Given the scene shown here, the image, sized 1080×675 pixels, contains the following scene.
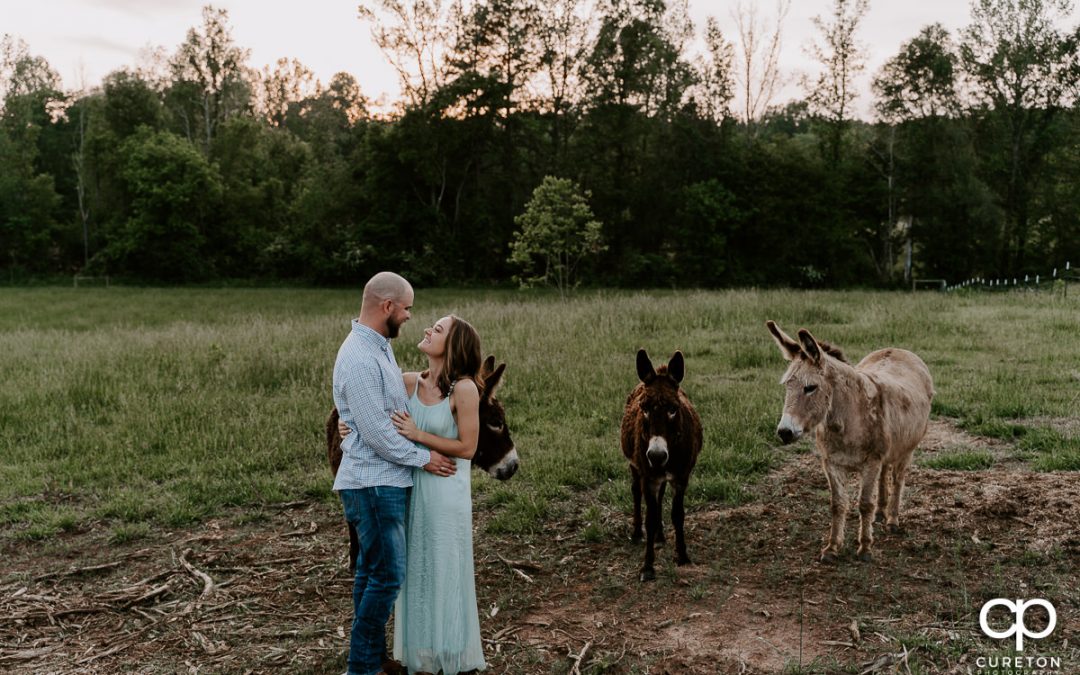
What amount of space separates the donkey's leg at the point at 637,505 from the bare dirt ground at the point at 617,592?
0.12 metres

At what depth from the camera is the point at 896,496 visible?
700 cm

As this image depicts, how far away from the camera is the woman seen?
4.63m

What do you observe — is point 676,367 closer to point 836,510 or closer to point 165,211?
point 836,510

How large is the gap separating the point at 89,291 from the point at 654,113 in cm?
3492

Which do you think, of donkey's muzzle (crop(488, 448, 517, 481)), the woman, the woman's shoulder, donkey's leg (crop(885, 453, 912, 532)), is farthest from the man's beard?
donkey's leg (crop(885, 453, 912, 532))

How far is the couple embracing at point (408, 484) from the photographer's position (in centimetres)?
440

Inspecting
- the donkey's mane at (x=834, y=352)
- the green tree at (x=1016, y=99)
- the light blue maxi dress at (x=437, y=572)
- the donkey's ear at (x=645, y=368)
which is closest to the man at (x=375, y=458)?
the light blue maxi dress at (x=437, y=572)

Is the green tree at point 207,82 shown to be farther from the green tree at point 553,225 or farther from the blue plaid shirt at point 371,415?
the blue plaid shirt at point 371,415

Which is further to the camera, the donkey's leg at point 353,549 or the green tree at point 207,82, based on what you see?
the green tree at point 207,82

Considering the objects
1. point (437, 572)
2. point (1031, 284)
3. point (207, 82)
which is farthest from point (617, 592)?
point (207, 82)

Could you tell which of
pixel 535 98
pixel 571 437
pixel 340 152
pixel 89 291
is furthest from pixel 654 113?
pixel 571 437

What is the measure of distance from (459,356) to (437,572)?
1.30 metres

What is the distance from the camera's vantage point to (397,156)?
49.0m

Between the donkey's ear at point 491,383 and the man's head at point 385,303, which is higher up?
the man's head at point 385,303
